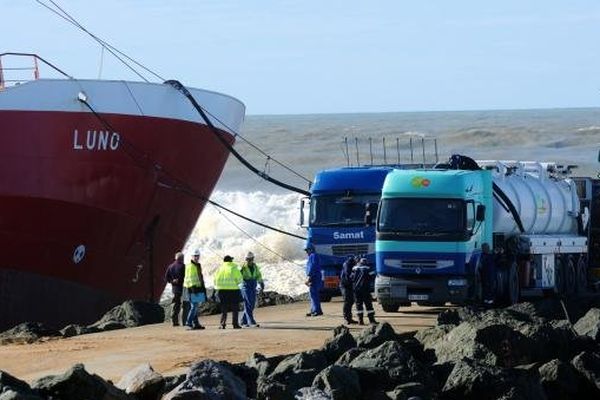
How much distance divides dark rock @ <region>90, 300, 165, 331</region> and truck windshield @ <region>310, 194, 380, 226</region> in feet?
14.5

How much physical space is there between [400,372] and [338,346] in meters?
2.20

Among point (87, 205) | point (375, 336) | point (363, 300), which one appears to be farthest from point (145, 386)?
point (87, 205)

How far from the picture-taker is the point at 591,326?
23.9 metres

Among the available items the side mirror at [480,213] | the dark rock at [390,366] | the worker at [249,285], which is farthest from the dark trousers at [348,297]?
the dark rock at [390,366]

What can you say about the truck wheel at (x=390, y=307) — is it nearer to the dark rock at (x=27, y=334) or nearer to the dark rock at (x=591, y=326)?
the dark rock at (x=591, y=326)

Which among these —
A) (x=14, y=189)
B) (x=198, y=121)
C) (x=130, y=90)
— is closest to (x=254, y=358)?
(x=14, y=189)

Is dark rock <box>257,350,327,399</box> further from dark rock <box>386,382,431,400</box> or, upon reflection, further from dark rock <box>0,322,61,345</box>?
dark rock <box>0,322,61,345</box>

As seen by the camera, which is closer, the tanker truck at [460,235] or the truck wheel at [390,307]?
the tanker truck at [460,235]

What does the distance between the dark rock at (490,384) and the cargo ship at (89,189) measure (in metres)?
13.5

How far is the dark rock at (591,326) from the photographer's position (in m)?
23.4

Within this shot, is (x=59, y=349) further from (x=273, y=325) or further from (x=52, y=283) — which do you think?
(x=52, y=283)

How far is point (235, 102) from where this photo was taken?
37094mm

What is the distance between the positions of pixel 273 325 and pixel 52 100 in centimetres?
685

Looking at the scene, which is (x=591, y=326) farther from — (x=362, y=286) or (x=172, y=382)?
(x=172, y=382)
